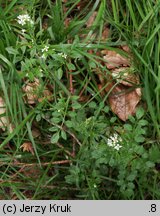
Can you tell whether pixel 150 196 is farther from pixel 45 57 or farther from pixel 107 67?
pixel 45 57

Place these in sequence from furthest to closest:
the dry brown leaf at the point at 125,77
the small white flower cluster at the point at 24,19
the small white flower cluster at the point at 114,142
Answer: the dry brown leaf at the point at 125,77 < the small white flower cluster at the point at 24,19 < the small white flower cluster at the point at 114,142

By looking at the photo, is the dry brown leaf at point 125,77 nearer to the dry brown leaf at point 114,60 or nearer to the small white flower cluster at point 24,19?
the dry brown leaf at point 114,60

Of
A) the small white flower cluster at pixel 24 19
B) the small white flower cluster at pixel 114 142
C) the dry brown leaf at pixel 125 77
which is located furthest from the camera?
A: the dry brown leaf at pixel 125 77

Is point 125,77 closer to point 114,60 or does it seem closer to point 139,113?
point 114,60

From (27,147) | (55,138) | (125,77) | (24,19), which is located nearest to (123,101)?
(125,77)

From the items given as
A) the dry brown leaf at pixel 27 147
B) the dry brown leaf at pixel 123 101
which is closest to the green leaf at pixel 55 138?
the dry brown leaf at pixel 27 147

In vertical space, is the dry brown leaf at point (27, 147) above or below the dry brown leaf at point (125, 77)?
below

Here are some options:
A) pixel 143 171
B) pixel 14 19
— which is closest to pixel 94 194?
pixel 143 171

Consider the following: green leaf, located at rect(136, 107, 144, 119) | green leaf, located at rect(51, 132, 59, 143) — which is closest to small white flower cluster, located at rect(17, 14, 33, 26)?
green leaf, located at rect(51, 132, 59, 143)

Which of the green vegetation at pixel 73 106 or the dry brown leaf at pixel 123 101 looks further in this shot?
the dry brown leaf at pixel 123 101
